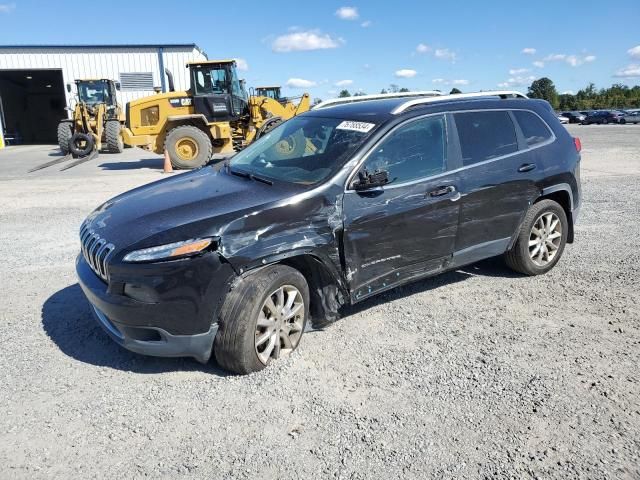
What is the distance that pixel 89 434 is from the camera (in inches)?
107

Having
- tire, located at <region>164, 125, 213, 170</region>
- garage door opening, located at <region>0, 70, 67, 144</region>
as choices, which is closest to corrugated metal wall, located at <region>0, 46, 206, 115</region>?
garage door opening, located at <region>0, 70, 67, 144</region>

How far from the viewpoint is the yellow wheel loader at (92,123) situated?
19.0 m

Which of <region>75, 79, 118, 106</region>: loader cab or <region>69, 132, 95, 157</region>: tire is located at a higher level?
<region>75, 79, 118, 106</region>: loader cab

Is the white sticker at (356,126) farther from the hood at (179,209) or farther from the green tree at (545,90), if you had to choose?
the green tree at (545,90)

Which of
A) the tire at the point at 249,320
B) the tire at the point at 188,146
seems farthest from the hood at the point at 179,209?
the tire at the point at 188,146

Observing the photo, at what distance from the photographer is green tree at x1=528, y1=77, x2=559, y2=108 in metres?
68.8

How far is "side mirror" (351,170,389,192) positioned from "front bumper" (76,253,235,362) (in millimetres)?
1124

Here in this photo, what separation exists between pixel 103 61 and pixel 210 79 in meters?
19.0

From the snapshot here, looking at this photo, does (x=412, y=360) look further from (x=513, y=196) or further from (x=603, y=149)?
(x=603, y=149)

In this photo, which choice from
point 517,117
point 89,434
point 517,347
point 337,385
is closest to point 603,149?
point 517,117

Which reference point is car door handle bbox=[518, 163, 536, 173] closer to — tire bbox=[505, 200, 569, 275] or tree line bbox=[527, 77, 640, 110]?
tire bbox=[505, 200, 569, 275]

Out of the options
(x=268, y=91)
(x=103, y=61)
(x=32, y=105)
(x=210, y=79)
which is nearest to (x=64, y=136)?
(x=268, y=91)

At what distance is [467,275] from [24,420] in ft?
13.0

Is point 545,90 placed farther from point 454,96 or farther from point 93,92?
point 454,96
